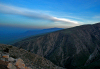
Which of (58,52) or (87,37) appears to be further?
(87,37)

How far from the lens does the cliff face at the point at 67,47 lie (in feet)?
143

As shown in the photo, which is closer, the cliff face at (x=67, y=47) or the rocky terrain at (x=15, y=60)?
the rocky terrain at (x=15, y=60)

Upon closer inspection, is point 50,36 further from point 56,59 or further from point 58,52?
point 56,59

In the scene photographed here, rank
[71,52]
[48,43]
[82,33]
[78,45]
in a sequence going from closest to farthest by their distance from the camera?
[71,52] → [78,45] → [48,43] → [82,33]

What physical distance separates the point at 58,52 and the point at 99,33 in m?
43.3

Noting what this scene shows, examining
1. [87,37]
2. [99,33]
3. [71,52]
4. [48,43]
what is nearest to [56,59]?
[71,52]

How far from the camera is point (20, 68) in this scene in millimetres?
5871

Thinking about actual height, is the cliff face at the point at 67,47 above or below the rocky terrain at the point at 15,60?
below

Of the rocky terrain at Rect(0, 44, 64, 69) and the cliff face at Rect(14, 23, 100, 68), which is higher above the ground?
the rocky terrain at Rect(0, 44, 64, 69)

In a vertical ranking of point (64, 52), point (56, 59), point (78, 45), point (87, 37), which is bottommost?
point (56, 59)

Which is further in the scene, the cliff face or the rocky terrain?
the cliff face

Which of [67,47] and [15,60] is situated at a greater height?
[15,60]

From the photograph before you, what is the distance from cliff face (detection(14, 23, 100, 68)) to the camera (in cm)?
4361

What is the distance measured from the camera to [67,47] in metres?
51.2
